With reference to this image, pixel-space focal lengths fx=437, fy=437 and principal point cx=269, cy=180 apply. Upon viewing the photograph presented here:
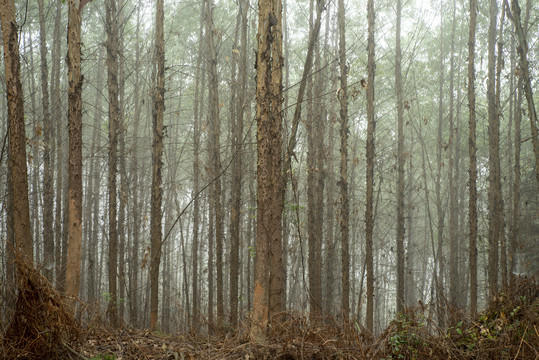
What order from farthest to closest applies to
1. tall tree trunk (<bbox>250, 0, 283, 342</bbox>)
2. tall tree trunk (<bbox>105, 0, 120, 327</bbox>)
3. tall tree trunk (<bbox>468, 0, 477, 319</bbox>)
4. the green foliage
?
tall tree trunk (<bbox>468, 0, 477, 319</bbox>) < tall tree trunk (<bbox>105, 0, 120, 327</bbox>) < tall tree trunk (<bbox>250, 0, 283, 342</bbox>) < the green foliage

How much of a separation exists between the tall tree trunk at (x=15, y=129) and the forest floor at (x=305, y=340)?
2158 millimetres

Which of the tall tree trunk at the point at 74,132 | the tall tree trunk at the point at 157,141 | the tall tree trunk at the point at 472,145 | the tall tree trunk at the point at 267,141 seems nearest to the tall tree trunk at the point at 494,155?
the tall tree trunk at the point at 472,145

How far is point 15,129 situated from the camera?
6.68 meters

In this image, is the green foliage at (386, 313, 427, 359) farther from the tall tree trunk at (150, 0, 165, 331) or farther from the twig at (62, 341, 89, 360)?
the tall tree trunk at (150, 0, 165, 331)

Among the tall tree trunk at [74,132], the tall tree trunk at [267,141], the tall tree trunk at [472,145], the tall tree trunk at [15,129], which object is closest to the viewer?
the tall tree trunk at [267,141]

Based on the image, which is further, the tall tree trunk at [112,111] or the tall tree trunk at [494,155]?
the tall tree trunk at [494,155]

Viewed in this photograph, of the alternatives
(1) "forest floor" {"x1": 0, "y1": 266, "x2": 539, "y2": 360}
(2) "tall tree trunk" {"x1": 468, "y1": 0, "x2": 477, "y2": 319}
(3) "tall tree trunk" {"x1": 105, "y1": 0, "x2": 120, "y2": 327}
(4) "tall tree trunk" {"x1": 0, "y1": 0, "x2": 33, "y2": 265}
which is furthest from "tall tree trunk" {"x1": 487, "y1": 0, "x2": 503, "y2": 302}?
(4) "tall tree trunk" {"x1": 0, "y1": 0, "x2": 33, "y2": 265}

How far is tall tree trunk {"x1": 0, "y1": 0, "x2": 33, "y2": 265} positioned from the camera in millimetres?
6609

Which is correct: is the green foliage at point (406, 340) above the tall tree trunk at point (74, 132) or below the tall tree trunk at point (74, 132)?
below

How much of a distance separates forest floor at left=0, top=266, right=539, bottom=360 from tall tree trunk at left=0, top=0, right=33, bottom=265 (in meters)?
2.16

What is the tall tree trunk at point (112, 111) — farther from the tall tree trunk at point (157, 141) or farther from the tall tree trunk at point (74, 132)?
the tall tree trunk at point (74, 132)

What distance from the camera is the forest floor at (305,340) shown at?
14.8 ft

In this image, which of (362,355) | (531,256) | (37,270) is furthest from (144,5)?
(531,256)

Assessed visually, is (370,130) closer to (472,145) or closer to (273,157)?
(472,145)
